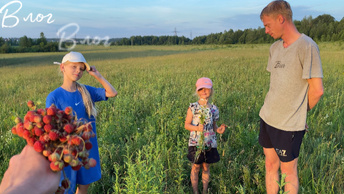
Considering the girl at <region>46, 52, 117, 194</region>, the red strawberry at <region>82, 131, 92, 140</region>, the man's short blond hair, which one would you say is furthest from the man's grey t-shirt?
the red strawberry at <region>82, 131, 92, 140</region>

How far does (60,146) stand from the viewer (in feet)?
2.75

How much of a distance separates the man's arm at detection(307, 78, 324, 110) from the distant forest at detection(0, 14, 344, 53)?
57166mm

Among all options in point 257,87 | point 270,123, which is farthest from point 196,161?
point 257,87

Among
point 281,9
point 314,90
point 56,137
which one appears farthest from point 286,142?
point 56,137

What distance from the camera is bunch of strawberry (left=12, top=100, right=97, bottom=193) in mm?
805

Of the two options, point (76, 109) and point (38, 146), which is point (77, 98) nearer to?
point (76, 109)

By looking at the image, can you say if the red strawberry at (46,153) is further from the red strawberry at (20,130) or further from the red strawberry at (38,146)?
the red strawberry at (20,130)

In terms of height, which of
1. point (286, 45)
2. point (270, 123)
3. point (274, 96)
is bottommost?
point (270, 123)

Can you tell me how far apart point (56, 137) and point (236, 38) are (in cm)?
11003

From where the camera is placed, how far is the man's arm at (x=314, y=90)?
7.47 feet

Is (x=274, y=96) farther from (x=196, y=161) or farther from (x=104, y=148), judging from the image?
(x=104, y=148)

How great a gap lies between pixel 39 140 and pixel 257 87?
7563mm

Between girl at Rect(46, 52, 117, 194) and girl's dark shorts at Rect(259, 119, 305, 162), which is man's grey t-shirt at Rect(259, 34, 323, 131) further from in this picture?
girl at Rect(46, 52, 117, 194)

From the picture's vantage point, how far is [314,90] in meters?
2.33
